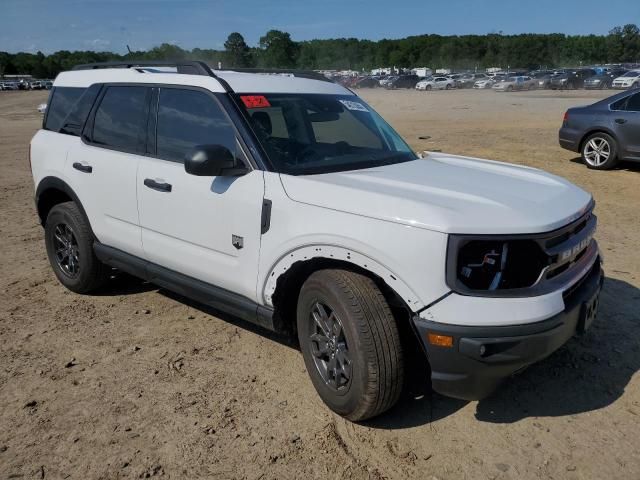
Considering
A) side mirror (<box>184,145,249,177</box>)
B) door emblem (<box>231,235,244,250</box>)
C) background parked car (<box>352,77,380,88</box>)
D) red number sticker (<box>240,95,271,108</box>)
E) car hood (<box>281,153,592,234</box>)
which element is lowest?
background parked car (<box>352,77,380,88</box>)

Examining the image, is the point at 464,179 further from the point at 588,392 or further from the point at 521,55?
the point at 521,55

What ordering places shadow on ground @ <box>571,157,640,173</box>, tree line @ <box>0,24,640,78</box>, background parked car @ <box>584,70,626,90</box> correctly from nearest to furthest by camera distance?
shadow on ground @ <box>571,157,640,173</box> < background parked car @ <box>584,70,626,90</box> < tree line @ <box>0,24,640,78</box>

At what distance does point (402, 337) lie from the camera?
315 cm

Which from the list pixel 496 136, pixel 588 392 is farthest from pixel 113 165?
pixel 496 136

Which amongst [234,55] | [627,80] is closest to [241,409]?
[234,55]

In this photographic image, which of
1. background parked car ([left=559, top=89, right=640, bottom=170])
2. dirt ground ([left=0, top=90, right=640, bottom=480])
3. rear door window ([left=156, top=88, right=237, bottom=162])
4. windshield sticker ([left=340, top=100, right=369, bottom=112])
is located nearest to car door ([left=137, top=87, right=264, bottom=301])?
rear door window ([left=156, top=88, right=237, bottom=162])

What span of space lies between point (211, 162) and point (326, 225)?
80cm

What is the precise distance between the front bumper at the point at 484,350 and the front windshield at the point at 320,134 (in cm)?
133

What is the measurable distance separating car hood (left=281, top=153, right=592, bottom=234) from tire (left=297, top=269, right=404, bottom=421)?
16.3 inches

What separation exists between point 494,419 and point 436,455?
0.51m

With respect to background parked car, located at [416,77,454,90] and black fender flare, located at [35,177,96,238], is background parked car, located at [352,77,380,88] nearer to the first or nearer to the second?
background parked car, located at [416,77,454,90]

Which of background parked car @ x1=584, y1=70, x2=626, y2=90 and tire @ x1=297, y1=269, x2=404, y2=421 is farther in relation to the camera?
background parked car @ x1=584, y1=70, x2=626, y2=90

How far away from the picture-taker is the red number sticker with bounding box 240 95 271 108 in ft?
12.2

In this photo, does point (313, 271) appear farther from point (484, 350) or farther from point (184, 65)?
point (184, 65)
